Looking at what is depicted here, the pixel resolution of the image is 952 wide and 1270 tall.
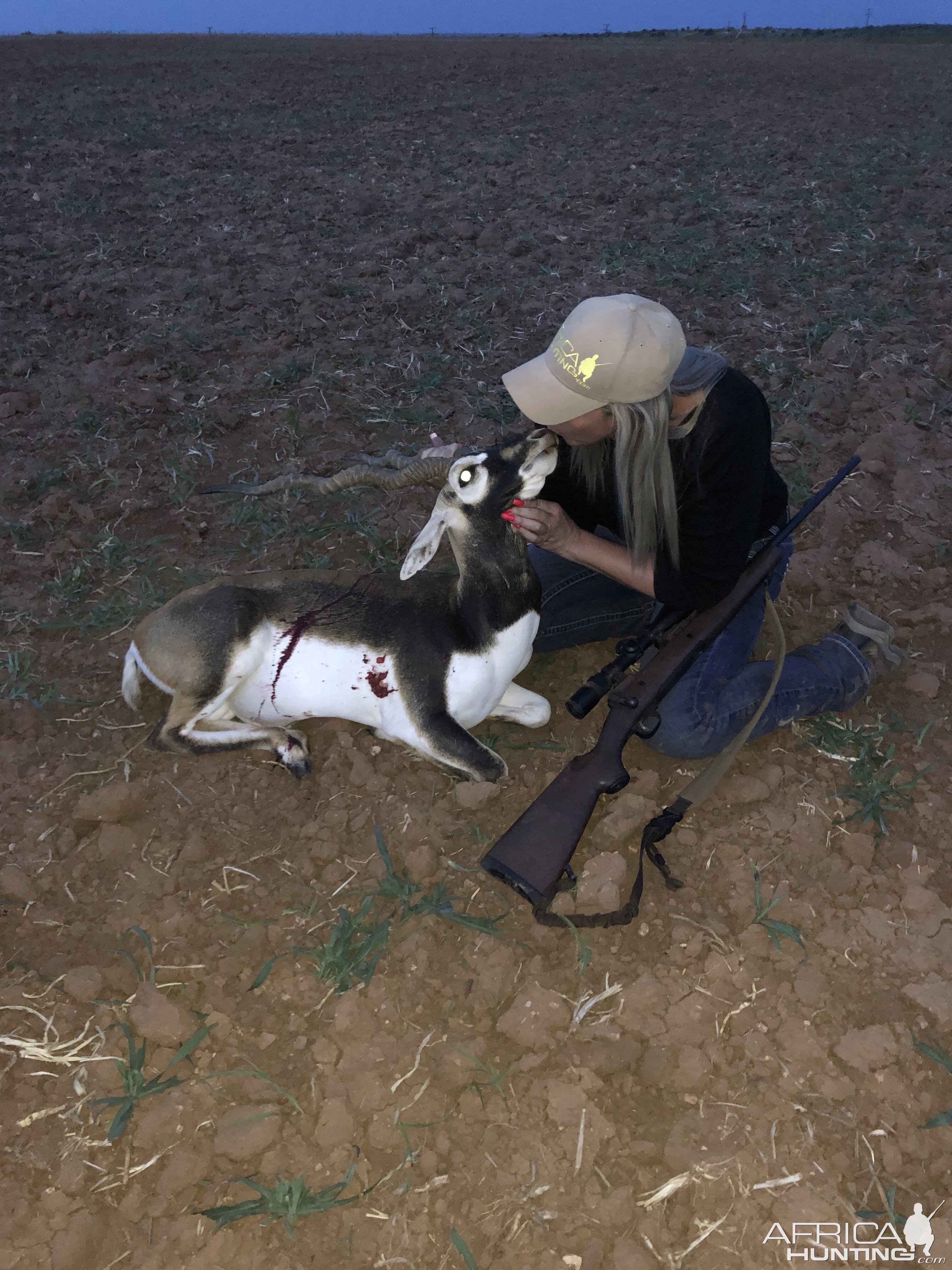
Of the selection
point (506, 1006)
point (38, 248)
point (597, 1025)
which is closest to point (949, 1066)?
point (597, 1025)

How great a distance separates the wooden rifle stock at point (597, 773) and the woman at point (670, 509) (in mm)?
128

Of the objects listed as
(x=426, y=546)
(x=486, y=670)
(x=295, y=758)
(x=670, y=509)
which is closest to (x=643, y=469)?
(x=670, y=509)

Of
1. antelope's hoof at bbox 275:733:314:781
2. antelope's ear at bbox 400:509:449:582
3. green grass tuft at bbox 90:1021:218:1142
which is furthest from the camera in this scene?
antelope's hoof at bbox 275:733:314:781

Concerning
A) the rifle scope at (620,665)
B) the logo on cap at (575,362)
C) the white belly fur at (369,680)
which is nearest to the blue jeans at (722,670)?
the rifle scope at (620,665)

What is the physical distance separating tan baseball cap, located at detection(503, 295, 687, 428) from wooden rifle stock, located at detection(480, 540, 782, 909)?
1.03 metres

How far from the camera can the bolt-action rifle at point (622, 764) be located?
3.12 m

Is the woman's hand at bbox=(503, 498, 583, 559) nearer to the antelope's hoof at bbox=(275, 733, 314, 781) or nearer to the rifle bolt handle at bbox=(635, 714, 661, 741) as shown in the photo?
the rifle bolt handle at bbox=(635, 714, 661, 741)

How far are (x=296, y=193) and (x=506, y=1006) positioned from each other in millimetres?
10629

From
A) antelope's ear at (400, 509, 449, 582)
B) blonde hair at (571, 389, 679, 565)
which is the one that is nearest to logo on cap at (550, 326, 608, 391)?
blonde hair at (571, 389, 679, 565)

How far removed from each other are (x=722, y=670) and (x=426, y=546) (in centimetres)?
145

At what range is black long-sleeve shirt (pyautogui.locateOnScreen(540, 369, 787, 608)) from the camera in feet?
11.3

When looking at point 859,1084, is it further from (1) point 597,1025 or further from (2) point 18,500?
(2) point 18,500

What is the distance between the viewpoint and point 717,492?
139 inches

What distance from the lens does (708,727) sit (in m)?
3.79
